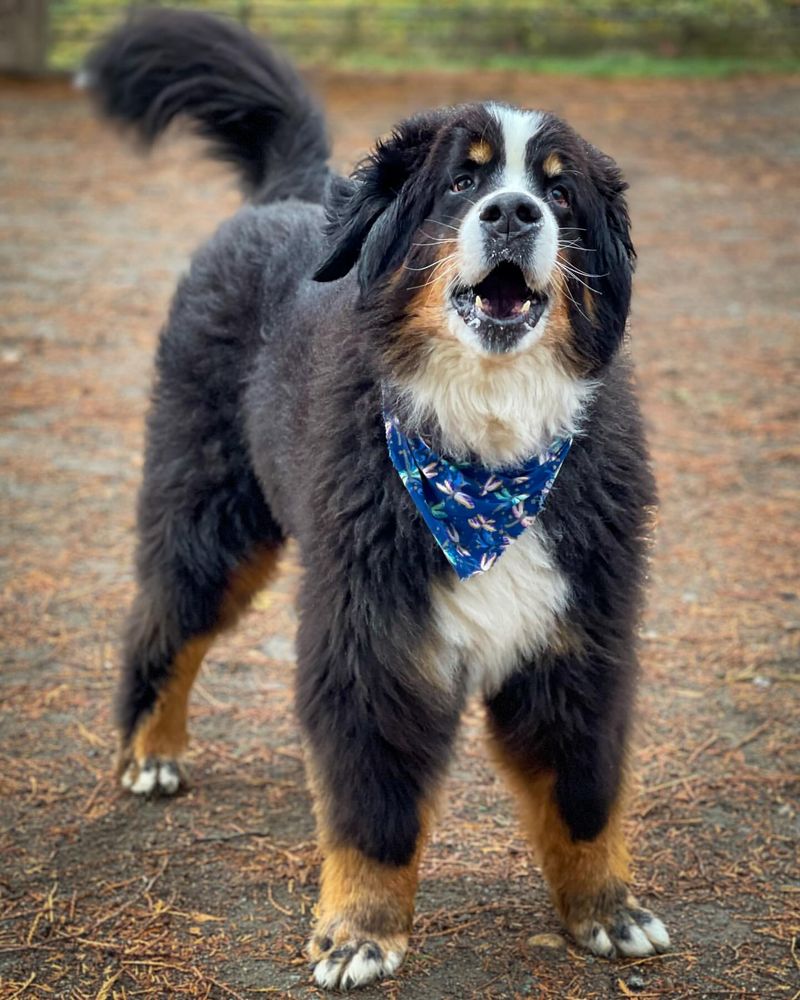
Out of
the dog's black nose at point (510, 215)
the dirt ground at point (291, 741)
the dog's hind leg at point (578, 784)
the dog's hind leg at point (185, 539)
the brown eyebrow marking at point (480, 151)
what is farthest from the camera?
the dog's hind leg at point (185, 539)

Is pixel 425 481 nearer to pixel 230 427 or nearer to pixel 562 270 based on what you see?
pixel 562 270

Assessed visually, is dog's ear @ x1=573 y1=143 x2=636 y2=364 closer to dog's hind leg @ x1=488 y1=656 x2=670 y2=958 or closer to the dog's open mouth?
the dog's open mouth

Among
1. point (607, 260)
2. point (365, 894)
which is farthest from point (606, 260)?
point (365, 894)

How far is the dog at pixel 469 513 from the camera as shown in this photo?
3035 millimetres

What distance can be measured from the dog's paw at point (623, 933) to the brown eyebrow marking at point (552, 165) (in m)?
1.97

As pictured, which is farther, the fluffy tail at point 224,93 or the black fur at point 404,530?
the fluffy tail at point 224,93

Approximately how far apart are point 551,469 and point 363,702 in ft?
2.51

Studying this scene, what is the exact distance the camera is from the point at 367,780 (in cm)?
318

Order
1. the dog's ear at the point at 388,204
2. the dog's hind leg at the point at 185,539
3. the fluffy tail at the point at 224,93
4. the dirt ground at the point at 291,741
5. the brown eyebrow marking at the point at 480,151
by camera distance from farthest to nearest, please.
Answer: the fluffy tail at the point at 224,93 < the dog's hind leg at the point at 185,539 < the dirt ground at the point at 291,741 < the dog's ear at the point at 388,204 < the brown eyebrow marking at the point at 480,151

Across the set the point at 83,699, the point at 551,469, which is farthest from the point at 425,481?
the point at 83,699

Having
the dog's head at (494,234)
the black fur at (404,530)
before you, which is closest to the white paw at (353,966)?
the black fur at (404,530)

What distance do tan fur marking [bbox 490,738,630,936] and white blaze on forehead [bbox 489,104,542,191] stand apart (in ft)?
4.95

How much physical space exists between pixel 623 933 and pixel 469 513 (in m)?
1.26

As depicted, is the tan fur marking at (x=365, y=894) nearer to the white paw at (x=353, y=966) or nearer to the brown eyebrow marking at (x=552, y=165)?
the white paw at (x=353, y=966)
